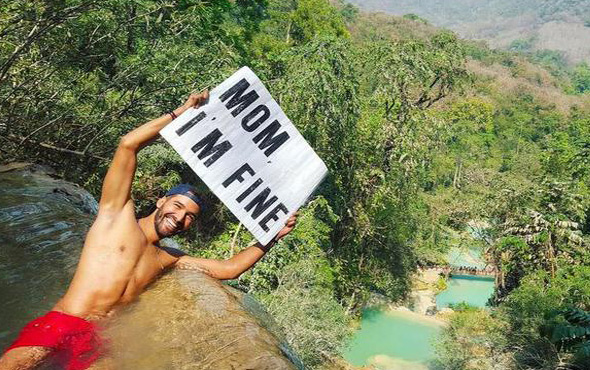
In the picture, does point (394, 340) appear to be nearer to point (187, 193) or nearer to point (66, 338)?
point (187, 193)

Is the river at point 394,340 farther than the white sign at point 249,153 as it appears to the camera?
Yes

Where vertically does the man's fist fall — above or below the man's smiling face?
above

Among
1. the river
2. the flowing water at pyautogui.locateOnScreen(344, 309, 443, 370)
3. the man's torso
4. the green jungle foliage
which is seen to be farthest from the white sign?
the flowing water at pyautogui.locateOnScreen(344, 309, 443, 370)

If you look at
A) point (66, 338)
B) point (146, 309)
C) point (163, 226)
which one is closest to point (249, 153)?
point (163, 226)

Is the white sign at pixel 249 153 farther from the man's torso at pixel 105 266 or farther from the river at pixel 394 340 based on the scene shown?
the river at pixel 394 340

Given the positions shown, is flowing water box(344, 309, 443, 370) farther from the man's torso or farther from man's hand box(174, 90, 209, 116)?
man's hand box(174, 90, 209, 116)

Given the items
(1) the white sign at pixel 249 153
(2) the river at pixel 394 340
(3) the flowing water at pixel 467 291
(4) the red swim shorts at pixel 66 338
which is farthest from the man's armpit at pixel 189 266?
(3) the flowing water at pixel 467 291

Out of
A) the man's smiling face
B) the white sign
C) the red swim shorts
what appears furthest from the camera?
the man's smiling face

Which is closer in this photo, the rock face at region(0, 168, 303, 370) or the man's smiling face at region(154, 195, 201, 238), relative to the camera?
the rock face at region(0, 168, 303, 370)
